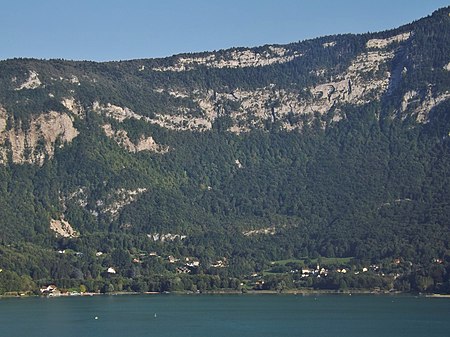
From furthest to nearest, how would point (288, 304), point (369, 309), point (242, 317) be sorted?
point (288, 304), point (369, 309), point (242, 317)

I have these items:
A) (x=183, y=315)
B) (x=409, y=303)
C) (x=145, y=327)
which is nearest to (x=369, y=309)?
(x=409, y=303)

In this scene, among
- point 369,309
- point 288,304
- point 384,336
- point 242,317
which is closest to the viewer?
point 384,336

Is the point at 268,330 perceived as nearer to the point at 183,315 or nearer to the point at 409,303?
the point at 183,315

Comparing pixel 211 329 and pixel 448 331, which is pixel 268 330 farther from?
pixel 448 331

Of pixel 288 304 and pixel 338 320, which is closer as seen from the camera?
pixel 338 320

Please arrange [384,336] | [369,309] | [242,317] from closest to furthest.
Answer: [384,336]
[242,317]
[369,309]

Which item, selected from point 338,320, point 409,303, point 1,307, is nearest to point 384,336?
point 338,320
